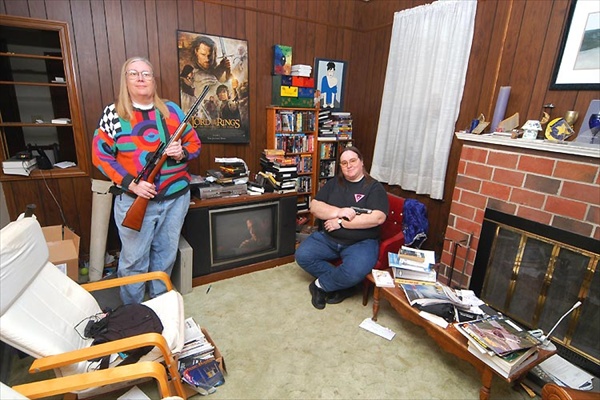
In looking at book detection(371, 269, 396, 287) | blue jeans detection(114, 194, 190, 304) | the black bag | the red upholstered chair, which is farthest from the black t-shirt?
the black bag

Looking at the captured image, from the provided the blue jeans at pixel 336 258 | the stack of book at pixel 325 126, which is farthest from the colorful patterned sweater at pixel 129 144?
the stack of book at pixel 325 126

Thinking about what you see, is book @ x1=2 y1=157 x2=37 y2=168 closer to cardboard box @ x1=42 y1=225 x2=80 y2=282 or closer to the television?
cardboard box @ x1=42 y1=225 x2=80 y2=282

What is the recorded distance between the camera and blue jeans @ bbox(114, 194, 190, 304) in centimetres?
194

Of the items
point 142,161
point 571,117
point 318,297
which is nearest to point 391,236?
point 318,297

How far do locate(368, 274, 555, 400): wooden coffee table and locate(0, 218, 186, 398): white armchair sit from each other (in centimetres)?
120

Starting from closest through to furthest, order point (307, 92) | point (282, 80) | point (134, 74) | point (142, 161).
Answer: point (134, 74) → point (142, 161) → point (282, 80) → point (307, 92)

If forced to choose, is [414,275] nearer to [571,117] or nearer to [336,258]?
[336,258]

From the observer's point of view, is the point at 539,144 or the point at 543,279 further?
the point at 543,279

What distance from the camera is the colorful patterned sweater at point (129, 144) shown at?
1841mm

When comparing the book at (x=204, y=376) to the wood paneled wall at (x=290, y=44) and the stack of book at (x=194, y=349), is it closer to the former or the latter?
the stack of book at (x=194, y=349)

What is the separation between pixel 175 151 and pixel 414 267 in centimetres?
165

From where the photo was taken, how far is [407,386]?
5.40 feet

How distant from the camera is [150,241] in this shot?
200 centimetres

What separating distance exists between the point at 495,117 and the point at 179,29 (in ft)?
8.25
